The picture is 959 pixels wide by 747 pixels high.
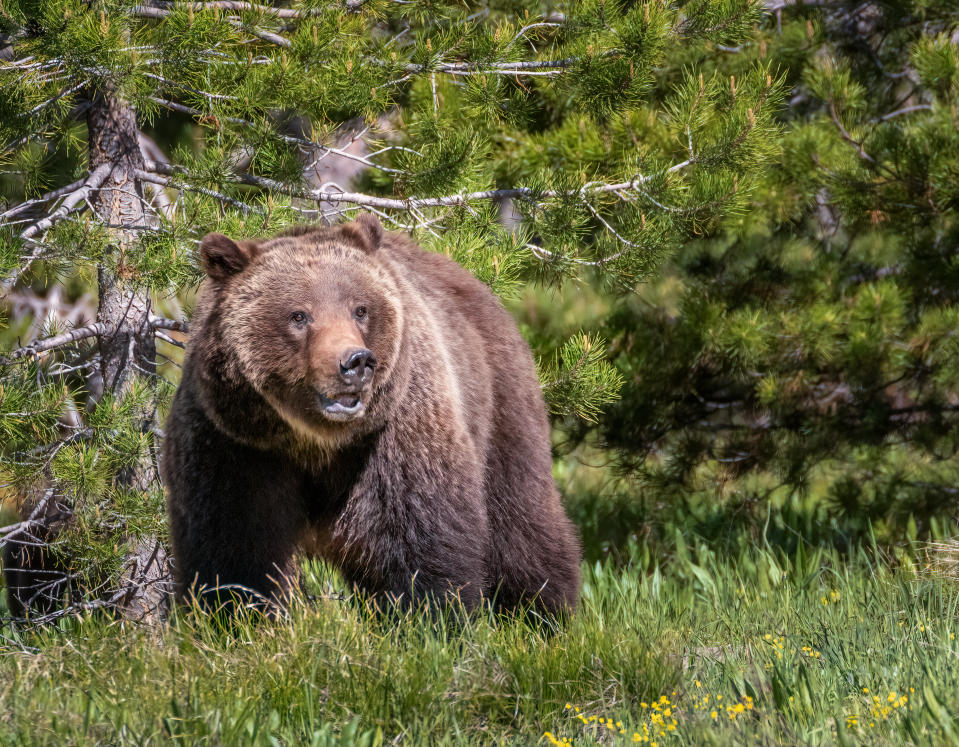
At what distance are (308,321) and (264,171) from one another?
1475 mm

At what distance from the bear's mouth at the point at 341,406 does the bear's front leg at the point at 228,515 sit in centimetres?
46

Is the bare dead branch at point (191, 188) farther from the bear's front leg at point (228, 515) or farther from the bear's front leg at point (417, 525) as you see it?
the bear's front leg at point (417, 525)

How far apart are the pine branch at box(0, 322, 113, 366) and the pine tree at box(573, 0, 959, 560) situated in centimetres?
311

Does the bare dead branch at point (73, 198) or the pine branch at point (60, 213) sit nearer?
the pine branch at point (60, 213)

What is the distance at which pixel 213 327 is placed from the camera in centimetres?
412

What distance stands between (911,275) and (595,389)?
2.36m

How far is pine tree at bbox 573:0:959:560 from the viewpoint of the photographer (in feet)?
21.0

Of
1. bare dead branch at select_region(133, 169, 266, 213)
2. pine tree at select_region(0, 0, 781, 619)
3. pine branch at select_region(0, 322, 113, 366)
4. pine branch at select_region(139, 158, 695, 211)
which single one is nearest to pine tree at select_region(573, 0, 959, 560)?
pine tree at select_region(0, 0, 781, 619)

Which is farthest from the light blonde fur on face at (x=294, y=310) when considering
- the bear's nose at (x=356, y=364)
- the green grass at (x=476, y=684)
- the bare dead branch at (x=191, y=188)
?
the bare dead branch at (x=191, y=188)

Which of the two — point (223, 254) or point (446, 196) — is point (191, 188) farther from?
point (446, 196)

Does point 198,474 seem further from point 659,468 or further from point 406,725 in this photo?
point 659,468

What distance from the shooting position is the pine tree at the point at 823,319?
253 inches

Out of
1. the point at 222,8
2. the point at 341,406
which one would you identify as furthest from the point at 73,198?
the point at 341,406

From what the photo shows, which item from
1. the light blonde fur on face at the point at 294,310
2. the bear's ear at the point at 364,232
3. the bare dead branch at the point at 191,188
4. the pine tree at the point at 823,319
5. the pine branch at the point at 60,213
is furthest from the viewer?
the pine tree at the point at 823,319
